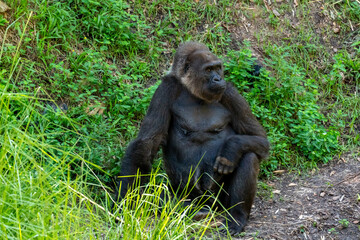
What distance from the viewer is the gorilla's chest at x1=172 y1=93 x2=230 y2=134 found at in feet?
17.3

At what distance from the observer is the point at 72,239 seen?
3395mm

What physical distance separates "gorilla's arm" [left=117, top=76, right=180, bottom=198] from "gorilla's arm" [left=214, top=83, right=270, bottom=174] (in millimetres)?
586

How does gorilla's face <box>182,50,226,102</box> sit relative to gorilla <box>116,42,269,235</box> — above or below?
above

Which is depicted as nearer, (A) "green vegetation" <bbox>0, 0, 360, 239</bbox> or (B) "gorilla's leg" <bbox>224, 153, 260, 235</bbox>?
(B) "gorilla's leg" <bbox>224, 153, 260, 235</bbox>

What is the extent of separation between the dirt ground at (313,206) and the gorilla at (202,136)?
0.37 m

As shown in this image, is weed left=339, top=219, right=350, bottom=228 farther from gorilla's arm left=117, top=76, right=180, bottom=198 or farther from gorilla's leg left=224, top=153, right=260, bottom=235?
gorilla's arm left=117, top=76, right=180, bottom=198

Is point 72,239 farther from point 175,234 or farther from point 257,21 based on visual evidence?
point 257,21

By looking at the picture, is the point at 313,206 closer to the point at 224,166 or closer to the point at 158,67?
the point at 224,166

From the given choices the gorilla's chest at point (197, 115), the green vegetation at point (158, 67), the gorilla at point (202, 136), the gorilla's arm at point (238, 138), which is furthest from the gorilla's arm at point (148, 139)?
the gorilla's arm at point (238, 138)

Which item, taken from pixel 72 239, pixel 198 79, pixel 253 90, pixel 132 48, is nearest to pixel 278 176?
pixel 253 90

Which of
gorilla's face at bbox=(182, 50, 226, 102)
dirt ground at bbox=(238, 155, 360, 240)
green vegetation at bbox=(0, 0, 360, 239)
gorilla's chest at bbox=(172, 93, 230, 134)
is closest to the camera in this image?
dirt ground at bbox=(238, 155, 360, 240)

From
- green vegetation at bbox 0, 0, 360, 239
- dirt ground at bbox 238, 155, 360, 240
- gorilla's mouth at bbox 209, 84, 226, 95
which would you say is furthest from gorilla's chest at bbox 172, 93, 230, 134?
dirt ground at bbox 238, 155, 360, 240

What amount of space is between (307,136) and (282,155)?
1.22 feet

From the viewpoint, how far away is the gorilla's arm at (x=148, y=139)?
5.13 metres
